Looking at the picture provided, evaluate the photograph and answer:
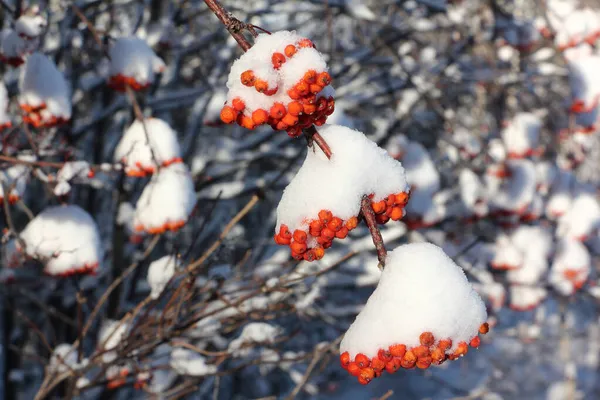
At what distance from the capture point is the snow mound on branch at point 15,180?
231cm

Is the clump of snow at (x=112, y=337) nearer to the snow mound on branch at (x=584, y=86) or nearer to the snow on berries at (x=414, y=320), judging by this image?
the snow on berries at (x=414, y=320)

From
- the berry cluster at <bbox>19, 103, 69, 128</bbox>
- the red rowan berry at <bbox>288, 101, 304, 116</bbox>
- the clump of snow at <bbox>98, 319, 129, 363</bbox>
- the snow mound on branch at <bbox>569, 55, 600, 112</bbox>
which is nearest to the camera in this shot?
the red rowan berry at <bbox>288, 101, 304, 116</bbox>

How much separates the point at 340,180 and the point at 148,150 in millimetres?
1758

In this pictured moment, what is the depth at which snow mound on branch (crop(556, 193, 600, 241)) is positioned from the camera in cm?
577

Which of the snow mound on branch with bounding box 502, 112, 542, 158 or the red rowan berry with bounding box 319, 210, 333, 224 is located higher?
the red rowan berry with bounding box 319, 210, 333, 224

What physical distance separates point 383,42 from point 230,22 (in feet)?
11.5

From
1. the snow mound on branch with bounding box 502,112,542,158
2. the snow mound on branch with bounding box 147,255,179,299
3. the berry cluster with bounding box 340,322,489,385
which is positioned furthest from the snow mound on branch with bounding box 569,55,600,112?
the berry cluster with bounding box 340,322,489,385

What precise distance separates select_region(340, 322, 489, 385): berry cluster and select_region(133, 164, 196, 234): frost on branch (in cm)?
158

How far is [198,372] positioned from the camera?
2830mm

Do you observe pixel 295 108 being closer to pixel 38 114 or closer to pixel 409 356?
pixel 409 356

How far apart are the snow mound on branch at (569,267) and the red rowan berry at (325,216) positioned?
17.3 ft

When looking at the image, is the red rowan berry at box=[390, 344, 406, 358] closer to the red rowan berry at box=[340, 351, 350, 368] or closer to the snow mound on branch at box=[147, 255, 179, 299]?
the red rowan berry at box=[340, 351, 350, 368]

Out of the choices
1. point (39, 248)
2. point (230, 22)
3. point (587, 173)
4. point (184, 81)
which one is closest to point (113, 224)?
point (39, 248)

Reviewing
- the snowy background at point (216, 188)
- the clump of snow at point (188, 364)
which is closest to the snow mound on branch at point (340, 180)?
the snowy background at point (216, 188)
